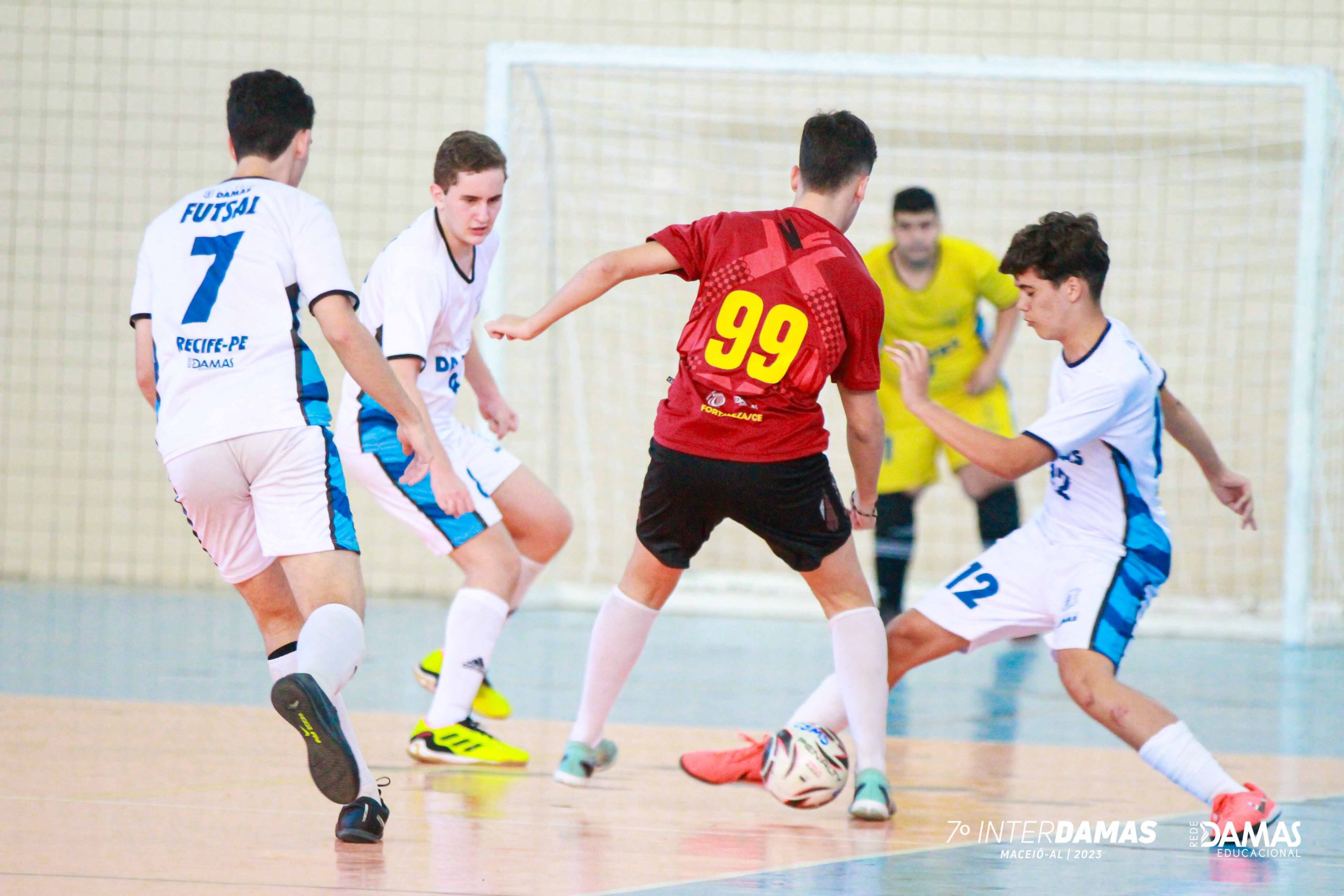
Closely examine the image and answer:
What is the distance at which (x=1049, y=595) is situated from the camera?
3605 millimetres

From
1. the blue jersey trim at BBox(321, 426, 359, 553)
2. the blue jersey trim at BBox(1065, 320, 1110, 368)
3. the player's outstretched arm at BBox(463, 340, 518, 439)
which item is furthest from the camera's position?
the player's outstretched arm at BBox(463, 340, 518, 439)

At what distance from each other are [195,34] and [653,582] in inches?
244

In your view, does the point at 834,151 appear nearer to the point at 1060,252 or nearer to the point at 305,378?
the point at 1060,252

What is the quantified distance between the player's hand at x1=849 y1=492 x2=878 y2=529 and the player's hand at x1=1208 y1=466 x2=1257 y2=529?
0.92 meters

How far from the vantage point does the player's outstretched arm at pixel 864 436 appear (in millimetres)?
3363

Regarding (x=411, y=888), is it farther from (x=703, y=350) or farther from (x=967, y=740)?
(x=967, y=740)

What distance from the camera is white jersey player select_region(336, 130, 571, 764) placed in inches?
155

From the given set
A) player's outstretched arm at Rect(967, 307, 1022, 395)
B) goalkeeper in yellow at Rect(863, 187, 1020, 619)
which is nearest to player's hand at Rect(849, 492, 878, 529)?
goalkeeper in yellow at Rect(863, 187, 1020, 619)

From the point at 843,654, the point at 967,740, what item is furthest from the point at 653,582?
the point at 967,740

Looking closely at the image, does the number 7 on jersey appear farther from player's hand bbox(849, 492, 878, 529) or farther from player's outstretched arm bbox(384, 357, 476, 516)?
player's hand bbox(849, 492, 878, 529)

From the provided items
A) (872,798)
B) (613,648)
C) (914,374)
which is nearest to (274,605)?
(613,648)

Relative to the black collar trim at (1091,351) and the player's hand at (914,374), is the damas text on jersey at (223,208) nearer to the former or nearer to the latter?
the player's hand at (914,374)

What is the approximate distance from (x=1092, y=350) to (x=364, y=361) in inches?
66.9

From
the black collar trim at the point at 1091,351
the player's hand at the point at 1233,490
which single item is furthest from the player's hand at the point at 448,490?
the player's hand at the point at 1233,490
